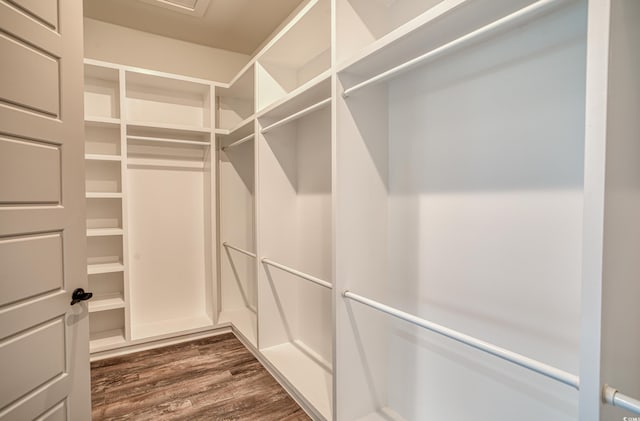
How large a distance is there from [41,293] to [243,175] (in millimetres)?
2455

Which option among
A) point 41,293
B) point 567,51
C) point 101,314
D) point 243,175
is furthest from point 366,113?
point 101,314

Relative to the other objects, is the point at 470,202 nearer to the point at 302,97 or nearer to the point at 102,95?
the point at 302,97

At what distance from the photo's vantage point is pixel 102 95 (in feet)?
9.90

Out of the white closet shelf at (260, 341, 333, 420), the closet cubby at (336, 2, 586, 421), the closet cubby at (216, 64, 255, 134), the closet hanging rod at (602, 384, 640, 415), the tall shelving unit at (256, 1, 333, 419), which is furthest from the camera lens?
the closet cubby at (216, 64, 255, 134)

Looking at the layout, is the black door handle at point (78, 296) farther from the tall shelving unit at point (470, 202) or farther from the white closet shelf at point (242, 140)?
the white closet shelf at point (242, 140)

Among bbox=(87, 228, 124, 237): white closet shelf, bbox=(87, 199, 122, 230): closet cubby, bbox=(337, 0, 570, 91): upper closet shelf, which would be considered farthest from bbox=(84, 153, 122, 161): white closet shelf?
bbox=(337, 0, 570, 91): upper closet shelf

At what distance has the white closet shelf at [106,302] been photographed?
2.77 m

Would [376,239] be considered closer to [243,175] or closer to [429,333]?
[429,333]

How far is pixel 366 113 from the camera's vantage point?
182 centimetres

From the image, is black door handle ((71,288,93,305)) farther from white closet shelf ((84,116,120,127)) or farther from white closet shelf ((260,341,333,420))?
white closet shelf ((84,116,120,127))

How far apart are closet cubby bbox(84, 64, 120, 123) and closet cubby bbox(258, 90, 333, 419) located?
1517mm

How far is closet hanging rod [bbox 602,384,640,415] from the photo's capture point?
2.50 feet

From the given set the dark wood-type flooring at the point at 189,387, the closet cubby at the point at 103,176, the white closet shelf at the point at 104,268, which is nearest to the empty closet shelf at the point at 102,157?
the closet cubby at the point at 103,176

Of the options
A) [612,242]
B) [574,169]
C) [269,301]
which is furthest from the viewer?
[269,301]
